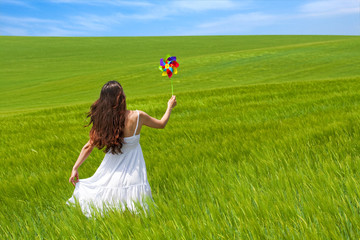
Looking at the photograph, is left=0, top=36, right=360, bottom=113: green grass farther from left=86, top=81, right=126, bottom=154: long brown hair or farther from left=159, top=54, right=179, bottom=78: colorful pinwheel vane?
left=86, top=81, right=126, bottom=154: long brown hair

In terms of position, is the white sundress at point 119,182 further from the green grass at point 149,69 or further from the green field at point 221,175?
the green grass at point 149,69

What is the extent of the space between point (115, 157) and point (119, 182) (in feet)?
0.68

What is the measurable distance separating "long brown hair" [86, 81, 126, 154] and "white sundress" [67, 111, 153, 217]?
10cm

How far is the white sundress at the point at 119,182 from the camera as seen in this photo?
2.68 meters

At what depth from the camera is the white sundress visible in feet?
8.79

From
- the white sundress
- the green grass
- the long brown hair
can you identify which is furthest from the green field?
the green grass

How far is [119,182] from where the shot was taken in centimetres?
271

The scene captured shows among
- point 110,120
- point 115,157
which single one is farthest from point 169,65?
point 115,157

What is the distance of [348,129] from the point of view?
156 inches

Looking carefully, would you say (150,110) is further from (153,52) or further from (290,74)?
(153,52)

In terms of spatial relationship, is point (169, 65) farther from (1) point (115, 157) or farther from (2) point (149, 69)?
(2) point (149, 69)

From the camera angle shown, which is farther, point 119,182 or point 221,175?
point 221,175

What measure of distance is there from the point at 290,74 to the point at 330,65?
13.3 feet

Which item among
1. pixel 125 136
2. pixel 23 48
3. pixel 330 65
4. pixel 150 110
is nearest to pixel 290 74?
pixel 330 65
